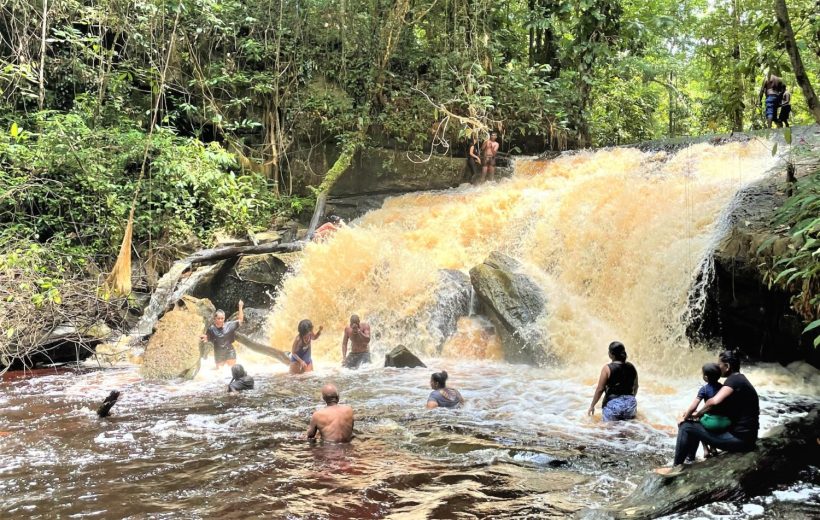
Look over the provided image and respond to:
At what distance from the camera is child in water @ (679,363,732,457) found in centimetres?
480

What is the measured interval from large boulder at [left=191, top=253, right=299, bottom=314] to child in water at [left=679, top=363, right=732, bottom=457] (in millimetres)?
9242

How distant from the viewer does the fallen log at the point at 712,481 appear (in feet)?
13.5

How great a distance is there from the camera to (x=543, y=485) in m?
4.84

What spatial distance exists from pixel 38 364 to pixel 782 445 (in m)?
11.1

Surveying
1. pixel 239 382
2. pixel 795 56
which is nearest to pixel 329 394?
pixel 239 382

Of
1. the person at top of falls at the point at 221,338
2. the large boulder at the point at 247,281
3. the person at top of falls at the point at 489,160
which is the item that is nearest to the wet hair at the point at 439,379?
the person at top of falls at the point at 221,338

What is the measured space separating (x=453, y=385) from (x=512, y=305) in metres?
2.19

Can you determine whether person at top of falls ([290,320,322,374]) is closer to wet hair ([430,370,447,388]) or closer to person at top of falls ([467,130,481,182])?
wet hair ([430,370,447,388])

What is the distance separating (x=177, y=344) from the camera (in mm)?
9852

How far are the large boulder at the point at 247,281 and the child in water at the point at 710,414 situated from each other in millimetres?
9242

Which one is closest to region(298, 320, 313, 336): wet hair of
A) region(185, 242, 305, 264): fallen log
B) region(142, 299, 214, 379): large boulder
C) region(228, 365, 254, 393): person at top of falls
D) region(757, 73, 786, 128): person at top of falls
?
region(228, 365, 254, 393): person at top of falls

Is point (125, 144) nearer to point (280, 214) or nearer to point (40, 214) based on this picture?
point (40, 214)

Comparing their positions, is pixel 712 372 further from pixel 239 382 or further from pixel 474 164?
pixel 474 164

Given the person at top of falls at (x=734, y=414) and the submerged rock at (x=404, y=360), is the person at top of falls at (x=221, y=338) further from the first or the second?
the person at top of falls at (x=734, y=414)
